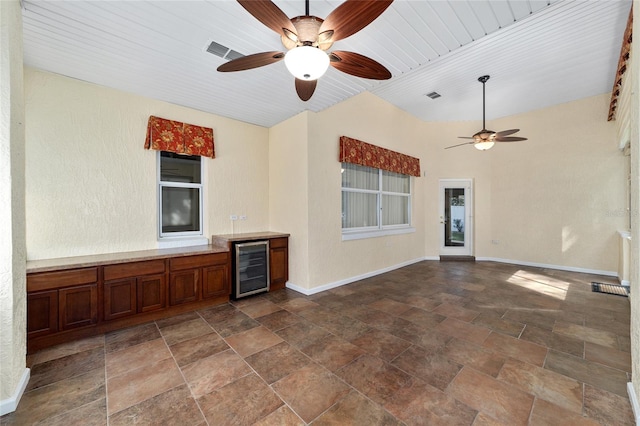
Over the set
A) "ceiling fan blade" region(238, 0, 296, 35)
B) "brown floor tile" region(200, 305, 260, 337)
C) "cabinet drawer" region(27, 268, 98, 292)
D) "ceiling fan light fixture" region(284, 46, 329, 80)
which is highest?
"ceiling fan blade" region(238, 0, 296, 35)

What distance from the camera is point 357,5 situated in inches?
57.6

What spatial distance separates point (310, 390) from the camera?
6.07 ft

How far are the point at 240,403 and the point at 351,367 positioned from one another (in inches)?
35.9

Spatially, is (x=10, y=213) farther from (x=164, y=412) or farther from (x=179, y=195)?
(x=179, y=195)

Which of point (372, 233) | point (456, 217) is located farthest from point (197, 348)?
point (456, 217)

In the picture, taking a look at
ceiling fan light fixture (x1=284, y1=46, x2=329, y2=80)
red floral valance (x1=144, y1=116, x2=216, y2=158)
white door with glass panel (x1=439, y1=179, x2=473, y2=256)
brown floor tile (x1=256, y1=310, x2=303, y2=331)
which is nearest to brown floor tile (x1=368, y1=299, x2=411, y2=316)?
brown floor tile (x1=256, y1=310, x2=303, y2=331)

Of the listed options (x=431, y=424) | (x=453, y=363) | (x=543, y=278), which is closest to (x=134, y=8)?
(x=431, y=424)

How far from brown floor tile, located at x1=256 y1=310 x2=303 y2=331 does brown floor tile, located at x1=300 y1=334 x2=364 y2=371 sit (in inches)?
21.4

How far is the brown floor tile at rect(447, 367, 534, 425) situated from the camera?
1613mm

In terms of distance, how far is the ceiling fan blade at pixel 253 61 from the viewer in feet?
6.27

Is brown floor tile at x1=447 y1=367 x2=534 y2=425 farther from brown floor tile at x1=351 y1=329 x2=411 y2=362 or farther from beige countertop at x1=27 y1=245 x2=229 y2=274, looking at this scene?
beige countertop at x1=27 y1=245 x2=229 y2=274

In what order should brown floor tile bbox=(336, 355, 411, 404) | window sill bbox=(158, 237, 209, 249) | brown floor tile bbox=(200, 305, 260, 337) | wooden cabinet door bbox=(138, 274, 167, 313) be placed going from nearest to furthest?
brown floor tile bbox=(336, 355, 411, 404), brown floor tile bbox=(200, 305, 260, 337), wooden cabinet door bbox=(138, 274, 167, 313), window sill bbox=(158, 237, 209, 249)

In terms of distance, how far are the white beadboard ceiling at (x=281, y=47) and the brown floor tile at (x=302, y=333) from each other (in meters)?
2.97

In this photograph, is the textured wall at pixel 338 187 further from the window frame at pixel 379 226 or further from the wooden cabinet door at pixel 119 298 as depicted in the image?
the wooden cabinet door at pixel 119 298
